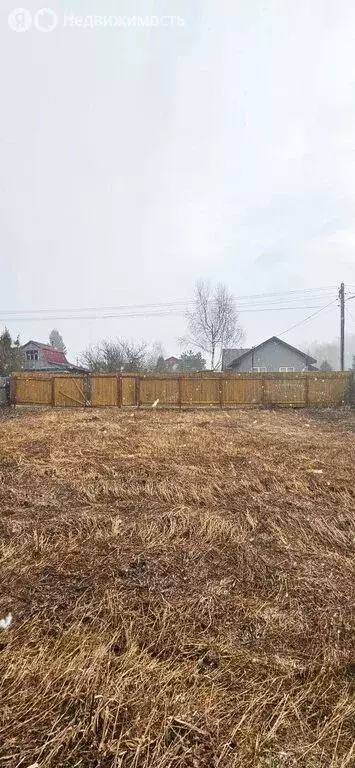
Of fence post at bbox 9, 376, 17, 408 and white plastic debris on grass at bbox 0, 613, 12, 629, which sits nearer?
white plastic debris on grass at bbox 0, 613, 12, 629

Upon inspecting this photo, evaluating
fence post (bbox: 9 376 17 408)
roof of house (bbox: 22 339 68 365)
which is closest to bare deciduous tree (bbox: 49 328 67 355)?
roof of house (bbox: 22 339 68 365)

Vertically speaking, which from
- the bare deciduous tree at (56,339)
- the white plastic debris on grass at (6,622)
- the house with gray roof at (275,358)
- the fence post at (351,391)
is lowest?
the white plastic debris on grass at (6,622)

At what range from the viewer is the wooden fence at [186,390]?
1585 cm

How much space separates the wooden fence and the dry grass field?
11.7m

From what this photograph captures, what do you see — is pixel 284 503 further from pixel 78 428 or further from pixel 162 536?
pixel 78 428

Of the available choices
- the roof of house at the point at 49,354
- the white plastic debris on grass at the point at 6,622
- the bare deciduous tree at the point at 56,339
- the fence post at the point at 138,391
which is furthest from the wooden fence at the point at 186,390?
the bare deciduous tree at the point at 56,339

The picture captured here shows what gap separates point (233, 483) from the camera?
443cm

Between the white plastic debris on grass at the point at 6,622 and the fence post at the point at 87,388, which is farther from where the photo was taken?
the fence post at the point at 87,388

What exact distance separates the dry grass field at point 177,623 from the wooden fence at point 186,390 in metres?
11.7

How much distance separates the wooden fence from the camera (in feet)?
52.0

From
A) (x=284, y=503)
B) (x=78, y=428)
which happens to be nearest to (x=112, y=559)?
(x=284, y=503)

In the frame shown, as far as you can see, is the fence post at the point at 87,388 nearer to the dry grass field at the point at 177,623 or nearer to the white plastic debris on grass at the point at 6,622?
the dry grass field at the point at 177,623

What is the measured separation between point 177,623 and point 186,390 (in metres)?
14.5

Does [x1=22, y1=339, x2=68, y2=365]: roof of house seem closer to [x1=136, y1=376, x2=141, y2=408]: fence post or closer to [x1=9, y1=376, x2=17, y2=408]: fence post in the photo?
[x1=9, y1=376, x2=17, y2=408]: fence post
